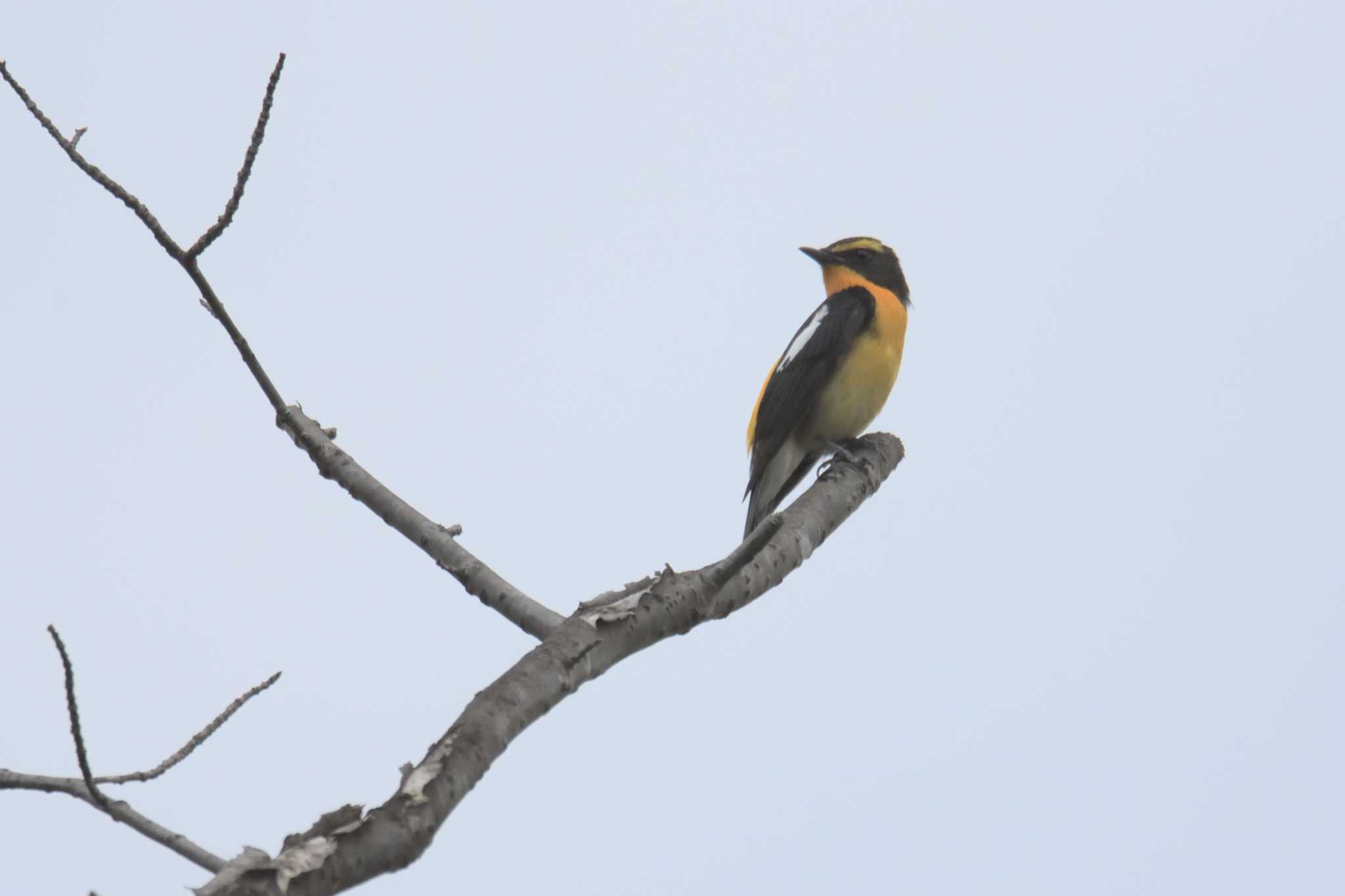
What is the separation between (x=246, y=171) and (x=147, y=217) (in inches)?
13.1

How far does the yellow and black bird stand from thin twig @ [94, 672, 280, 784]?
209 inches

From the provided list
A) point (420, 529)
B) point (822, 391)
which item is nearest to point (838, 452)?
point (822, 391)

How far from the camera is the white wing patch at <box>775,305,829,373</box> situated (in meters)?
9.55

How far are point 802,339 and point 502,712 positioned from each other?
720cm

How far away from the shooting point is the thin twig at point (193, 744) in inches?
146

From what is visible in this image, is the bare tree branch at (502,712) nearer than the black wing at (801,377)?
Yes

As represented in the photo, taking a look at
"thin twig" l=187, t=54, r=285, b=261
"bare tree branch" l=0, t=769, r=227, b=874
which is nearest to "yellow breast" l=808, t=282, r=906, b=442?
"thin twig" l=187, t=54, r=285, b=261

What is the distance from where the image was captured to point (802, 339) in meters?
9.70

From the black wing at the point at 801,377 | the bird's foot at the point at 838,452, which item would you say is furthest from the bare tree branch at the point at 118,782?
Result: the black wing at the point at 801,377

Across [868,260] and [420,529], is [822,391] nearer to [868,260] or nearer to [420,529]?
[868,260]

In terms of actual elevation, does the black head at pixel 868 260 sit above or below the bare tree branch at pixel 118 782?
above

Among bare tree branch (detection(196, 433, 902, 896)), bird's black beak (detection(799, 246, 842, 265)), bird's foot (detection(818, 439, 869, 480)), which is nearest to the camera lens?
bare tree branch (detection(196, 433, 902, 896))

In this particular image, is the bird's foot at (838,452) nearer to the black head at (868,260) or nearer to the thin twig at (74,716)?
the black head at (868,260)

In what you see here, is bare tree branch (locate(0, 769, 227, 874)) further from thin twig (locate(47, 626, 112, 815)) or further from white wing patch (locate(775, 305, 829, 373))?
white wing patch (locate(775, 305, 829, 373))
